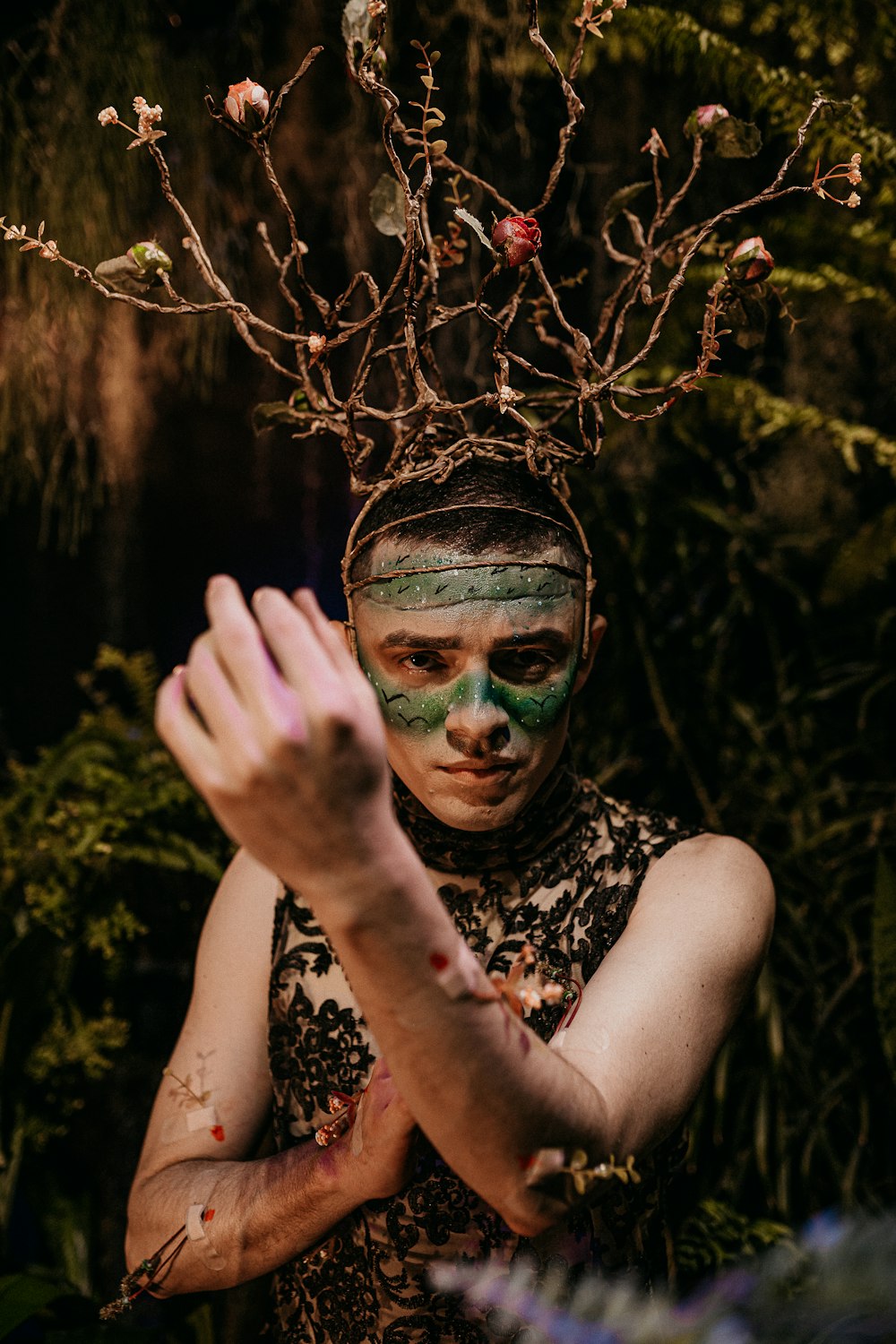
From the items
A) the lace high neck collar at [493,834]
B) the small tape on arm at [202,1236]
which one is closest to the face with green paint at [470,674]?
the lace high neck collar at [493,834]

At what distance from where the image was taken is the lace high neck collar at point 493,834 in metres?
1.49

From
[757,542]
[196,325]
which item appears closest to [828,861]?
[757,542]

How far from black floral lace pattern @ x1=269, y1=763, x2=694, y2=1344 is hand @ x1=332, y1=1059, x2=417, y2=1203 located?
0.39 feet

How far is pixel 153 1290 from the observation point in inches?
54.6

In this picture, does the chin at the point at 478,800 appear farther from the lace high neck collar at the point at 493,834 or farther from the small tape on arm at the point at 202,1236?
the small tape on arm at the point at 202,1236

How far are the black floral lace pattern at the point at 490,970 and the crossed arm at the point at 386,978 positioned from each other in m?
0.12

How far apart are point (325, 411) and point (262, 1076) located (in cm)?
97

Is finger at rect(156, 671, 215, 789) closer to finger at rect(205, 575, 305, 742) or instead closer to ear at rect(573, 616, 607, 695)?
finger at rect(205, 575, 305, 742)

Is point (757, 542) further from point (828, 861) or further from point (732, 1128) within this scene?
point (732, 1128)

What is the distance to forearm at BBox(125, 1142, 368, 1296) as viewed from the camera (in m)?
1.28

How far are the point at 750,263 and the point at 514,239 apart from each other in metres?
0.31

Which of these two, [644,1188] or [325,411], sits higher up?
[325,411]

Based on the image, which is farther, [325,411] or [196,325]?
[196,325]

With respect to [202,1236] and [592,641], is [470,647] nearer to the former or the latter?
[592,641]
